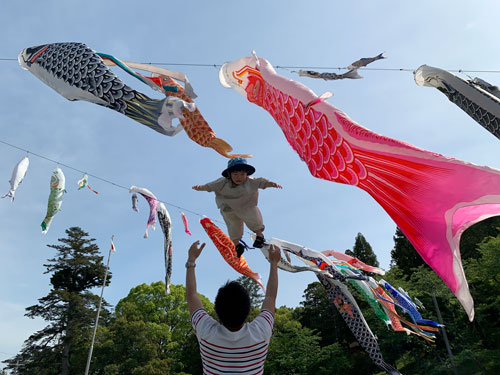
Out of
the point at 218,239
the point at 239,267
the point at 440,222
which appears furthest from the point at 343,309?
the point at 440,222

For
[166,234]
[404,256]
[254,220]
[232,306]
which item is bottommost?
[232,306]

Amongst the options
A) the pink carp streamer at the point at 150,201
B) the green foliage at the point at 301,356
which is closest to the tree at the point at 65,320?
the green foliage at the point at 301,356

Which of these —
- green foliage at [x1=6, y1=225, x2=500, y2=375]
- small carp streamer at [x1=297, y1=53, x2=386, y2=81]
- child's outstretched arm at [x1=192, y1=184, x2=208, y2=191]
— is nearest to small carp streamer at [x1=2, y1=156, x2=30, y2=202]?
child's outstretched arm at [x1=192, y1=184, x2=208, y2=191]

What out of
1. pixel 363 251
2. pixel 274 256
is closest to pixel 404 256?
pixel 363 251

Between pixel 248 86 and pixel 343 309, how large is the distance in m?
4.03

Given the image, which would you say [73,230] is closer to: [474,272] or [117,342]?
[117,342]

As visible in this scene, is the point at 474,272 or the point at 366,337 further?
the point at 474,272

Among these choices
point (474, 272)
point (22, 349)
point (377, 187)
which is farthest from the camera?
point (22, 349)

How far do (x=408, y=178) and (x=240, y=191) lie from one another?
1.75 m

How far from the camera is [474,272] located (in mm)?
18734

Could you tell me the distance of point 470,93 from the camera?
5484 mm

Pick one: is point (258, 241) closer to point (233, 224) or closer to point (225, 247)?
point (233, 224)

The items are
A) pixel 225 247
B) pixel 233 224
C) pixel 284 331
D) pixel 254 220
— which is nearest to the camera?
pixel 254 220

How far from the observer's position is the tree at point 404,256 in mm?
25250
